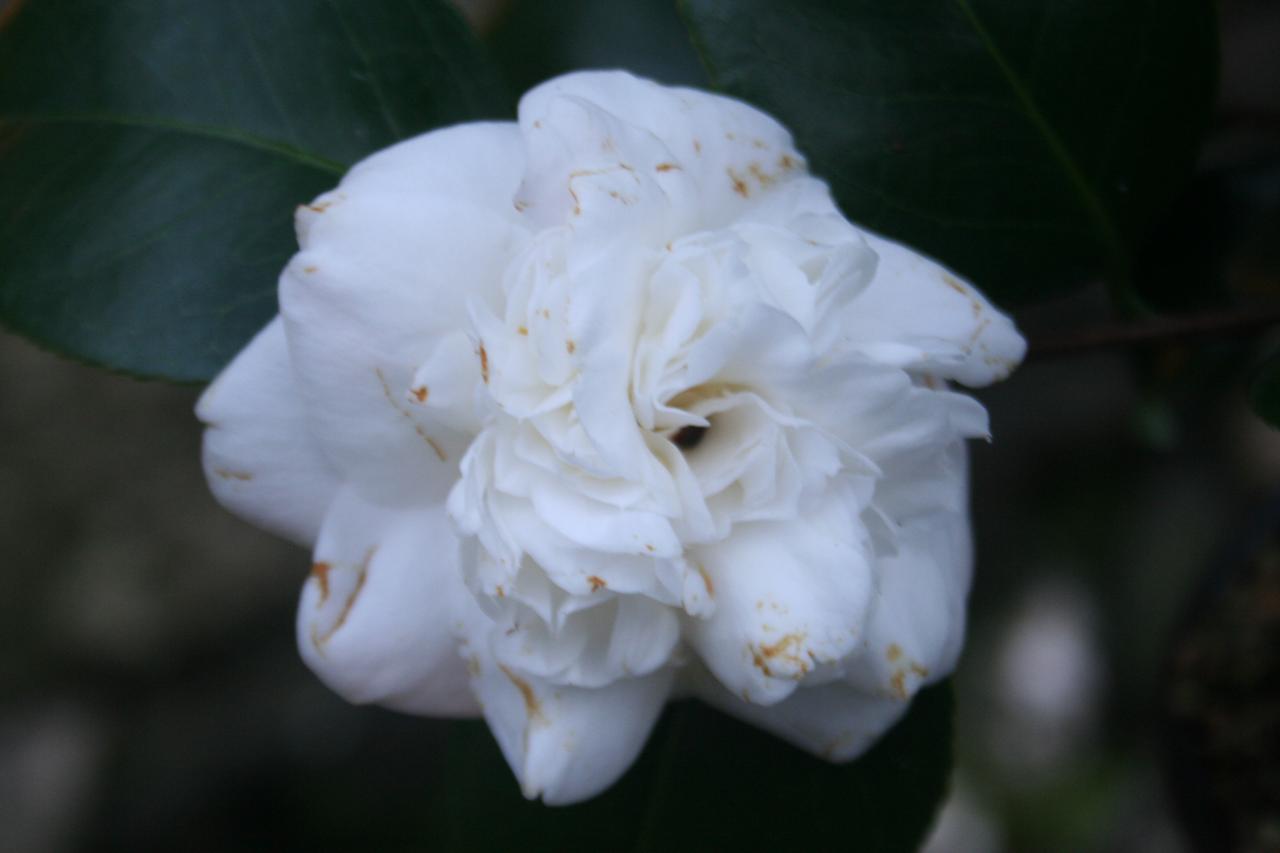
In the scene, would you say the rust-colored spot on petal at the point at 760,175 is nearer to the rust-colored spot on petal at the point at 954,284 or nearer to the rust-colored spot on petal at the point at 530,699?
the rust-colored spot on petal at the point at 954,284

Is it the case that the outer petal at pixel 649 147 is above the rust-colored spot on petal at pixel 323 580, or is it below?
above

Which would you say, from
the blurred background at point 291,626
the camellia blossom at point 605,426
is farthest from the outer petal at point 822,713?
the blurred background at point 291,626

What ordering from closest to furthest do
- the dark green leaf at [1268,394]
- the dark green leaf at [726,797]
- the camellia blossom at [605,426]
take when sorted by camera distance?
1. the camellia blossom at [605,426]
2. the dark green leaf at [1268,394]
3. the dark green leaf at [726,797]

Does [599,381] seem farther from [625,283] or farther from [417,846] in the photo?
[417,846]

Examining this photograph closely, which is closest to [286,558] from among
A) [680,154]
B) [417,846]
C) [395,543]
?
[417,846]

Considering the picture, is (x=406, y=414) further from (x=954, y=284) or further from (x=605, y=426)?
(x=954, y=284)

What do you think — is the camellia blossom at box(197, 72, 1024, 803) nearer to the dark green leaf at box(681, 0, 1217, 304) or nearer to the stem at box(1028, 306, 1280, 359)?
the dark green leaf at box(681, 0, 1217, 304)
